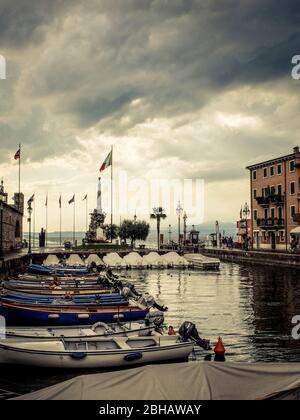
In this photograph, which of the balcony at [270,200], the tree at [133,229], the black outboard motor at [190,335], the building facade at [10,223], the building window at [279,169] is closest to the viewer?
the black outboard motor at [190,335]

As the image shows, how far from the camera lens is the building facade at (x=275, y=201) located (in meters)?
79.5

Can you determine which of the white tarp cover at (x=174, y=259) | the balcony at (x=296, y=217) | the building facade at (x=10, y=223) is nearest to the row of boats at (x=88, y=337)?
the building facade at (x=10, y=223)

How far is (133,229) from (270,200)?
5188cm

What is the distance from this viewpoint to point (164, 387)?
30.5 ft

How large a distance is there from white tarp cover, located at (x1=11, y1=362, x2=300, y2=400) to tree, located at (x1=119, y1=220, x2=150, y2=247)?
11907cm

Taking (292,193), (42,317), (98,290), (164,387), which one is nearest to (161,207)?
(292,193)

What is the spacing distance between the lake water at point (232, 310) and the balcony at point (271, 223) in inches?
842

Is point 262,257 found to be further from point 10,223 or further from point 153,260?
point 10,223

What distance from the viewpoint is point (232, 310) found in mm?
33500

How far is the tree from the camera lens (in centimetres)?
12915

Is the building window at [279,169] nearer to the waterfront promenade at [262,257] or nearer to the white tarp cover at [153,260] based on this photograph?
the waterfront promenade at [262,257]

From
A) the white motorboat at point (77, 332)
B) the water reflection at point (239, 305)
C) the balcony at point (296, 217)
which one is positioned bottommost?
the water reflection at point (239, 305)
